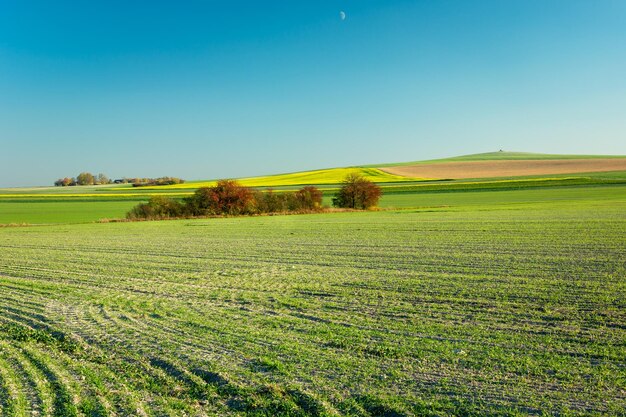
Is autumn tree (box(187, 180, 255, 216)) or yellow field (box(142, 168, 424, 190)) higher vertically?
yellow field (box(142, 168, 424, 190))

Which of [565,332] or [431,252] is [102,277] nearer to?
[431,252]

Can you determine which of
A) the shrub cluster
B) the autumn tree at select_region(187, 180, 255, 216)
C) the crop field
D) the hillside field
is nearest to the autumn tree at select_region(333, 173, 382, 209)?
the shrub cluster

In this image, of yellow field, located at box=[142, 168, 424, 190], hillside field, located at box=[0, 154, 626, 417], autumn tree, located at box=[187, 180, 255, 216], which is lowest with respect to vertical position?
hillside field, located at box=[0, 154, 626, 417]

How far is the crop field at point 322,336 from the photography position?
250 inches

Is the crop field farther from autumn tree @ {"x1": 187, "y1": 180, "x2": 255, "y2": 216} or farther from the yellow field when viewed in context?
the yellow field

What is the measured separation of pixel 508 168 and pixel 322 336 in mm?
104420

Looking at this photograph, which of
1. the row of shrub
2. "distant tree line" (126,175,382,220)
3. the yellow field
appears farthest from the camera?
the row of shrub

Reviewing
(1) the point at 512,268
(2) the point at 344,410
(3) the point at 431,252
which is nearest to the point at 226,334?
(2) the point at 344,410

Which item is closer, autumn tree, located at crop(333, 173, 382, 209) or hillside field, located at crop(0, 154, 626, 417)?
hillside field, located at crop(0, 154, 626, 417)

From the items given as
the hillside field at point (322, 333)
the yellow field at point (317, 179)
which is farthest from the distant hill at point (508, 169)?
the hillside field at point (322, 333)

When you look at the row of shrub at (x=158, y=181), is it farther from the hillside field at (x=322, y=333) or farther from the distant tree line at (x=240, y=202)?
the hillside field at (x=322, y=333)

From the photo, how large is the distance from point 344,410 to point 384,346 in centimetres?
224

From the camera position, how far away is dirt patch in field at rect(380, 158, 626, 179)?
95394 mm

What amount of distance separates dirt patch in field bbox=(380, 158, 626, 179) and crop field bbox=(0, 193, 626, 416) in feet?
276
